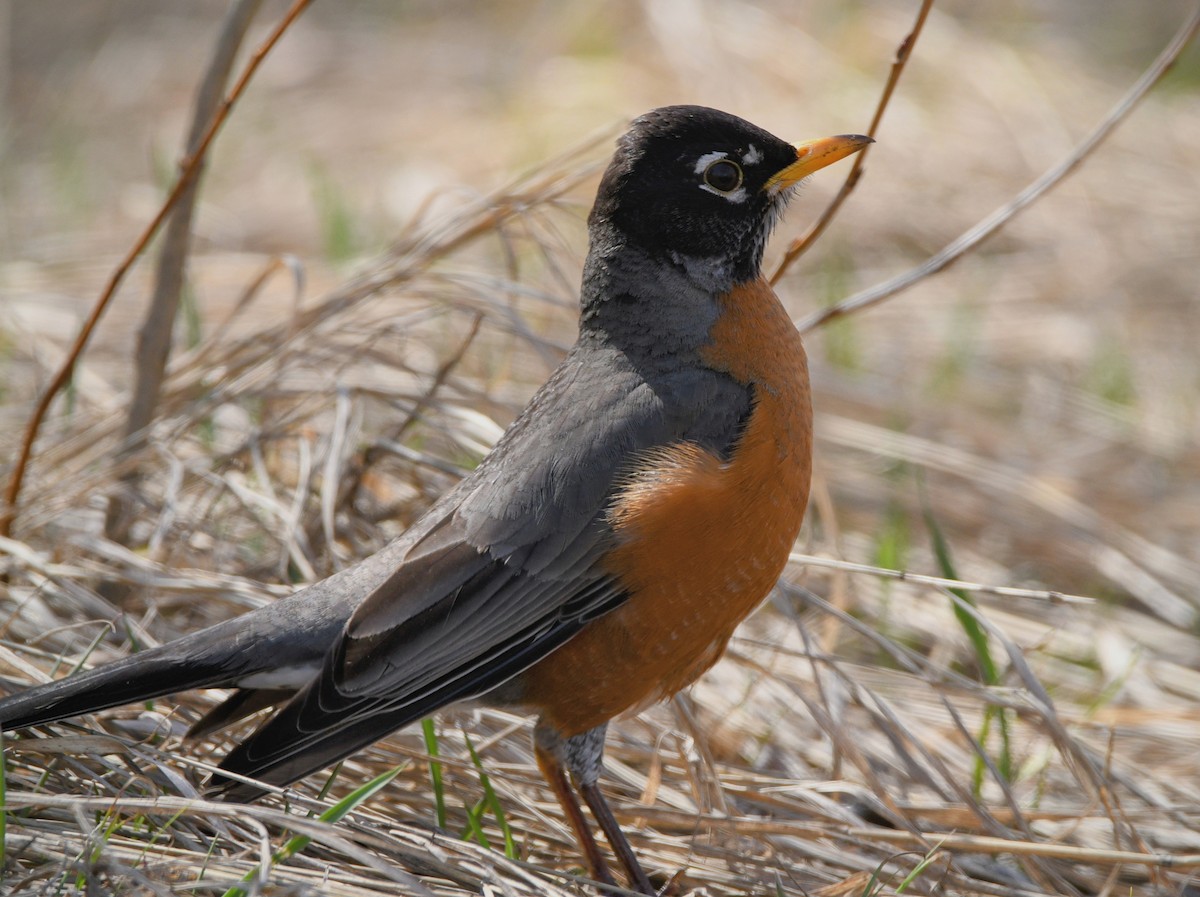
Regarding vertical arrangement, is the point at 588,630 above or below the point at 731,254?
below

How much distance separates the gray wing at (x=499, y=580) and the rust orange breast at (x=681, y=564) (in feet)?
0.18

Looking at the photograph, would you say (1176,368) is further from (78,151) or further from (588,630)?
(78,151)

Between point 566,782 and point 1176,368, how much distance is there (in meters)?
4.40

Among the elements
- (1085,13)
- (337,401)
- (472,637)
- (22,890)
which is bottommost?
(22,890)

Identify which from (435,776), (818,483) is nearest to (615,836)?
(435,776)

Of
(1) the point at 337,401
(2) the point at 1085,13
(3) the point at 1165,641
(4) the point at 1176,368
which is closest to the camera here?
(1) the point at 337,401

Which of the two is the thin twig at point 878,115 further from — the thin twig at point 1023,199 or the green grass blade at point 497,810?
the green grass blade at point 497,810

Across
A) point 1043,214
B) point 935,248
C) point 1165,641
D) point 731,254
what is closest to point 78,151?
point 935,248

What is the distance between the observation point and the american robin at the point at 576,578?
2.96 meters

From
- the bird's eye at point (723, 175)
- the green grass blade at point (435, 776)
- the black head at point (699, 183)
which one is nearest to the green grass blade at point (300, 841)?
the green grass blade at point (435, 776)

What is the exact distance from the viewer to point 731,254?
11.5ft

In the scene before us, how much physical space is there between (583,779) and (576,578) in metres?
0.56

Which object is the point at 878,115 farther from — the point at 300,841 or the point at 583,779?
the point at 300,841

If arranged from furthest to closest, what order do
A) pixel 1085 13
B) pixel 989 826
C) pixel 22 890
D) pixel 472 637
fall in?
pixel 1085 13 → pixel 989 826 → pixel 472 637 → pixel 22 890
